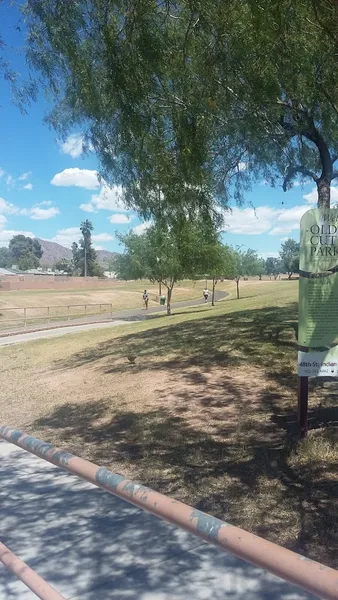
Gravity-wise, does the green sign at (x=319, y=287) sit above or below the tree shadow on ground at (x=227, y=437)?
above

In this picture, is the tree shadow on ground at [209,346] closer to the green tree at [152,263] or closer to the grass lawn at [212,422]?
the grass lawn at [212,422]

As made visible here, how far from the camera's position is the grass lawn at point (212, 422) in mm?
4859

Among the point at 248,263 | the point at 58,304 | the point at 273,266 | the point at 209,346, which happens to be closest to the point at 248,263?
the point at 248,263

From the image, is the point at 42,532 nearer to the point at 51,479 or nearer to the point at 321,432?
the point at 51,479

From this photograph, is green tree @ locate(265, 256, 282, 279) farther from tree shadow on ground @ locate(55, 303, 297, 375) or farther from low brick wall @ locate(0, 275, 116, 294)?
tree shadow on ground @ locate(55, 303, 297, 375)

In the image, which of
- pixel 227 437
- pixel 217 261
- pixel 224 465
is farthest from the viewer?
pixel 217 261

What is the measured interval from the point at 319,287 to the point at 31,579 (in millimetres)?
3853

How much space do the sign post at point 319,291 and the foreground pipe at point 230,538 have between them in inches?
136

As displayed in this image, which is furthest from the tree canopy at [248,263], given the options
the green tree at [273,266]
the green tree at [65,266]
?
the green tree at [65,266]

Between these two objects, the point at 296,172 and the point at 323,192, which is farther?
the point at 296,172

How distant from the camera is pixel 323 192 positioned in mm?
9250

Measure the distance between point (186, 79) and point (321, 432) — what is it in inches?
186

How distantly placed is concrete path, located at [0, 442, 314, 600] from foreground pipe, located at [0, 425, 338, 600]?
1.32 m

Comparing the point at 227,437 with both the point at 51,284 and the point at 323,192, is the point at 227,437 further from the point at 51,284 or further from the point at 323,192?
the point at 51,284
